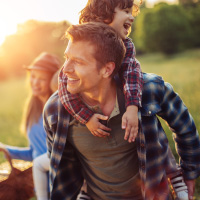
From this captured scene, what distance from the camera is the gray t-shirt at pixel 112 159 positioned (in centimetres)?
198

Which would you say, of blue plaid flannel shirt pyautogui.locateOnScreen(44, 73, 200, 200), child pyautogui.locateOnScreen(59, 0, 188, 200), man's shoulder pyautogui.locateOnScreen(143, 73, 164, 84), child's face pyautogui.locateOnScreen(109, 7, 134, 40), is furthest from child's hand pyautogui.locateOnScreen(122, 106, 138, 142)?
child's face pyautogui.locateOnScreen(109, 7, 134, 40)

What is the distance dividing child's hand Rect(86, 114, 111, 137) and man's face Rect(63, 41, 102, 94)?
0.78 ft

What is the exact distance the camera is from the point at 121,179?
6.77 feet

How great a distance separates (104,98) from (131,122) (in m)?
0.34

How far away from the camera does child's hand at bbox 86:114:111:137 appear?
1862 millimetres

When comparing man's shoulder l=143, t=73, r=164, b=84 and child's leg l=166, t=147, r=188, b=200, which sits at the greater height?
man's shoulder l=143, t=73, r=164, b=84

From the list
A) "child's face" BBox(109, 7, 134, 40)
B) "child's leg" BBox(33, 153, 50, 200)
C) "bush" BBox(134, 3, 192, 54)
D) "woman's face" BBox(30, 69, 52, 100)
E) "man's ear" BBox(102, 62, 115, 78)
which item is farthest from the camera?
"bush" BBox(134, 3, 192, 54)

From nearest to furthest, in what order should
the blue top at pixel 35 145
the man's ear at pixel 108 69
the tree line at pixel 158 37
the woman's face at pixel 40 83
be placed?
the man's ear at pixel 108 69, the blue top at pixel 35 145, the woman's face at pixel 40 83, the tree line at pixel 158 37

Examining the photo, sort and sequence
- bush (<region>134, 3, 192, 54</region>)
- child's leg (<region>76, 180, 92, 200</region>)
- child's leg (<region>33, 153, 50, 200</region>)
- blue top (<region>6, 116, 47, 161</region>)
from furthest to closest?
bush (<region>134, 3, 192, 54</region>) < blue top (<region>6, 116, 47, 161</region>) < child's leg (<region>33, 153, 50, 200</region>) < child's leg (<region>76, 180, 92, 200</region>)

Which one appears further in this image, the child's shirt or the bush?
the bush

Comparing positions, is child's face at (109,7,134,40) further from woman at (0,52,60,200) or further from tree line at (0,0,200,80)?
tree line at (0,0,200,80)

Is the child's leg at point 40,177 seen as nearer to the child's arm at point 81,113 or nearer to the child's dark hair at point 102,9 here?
the child's arm at point 81,113

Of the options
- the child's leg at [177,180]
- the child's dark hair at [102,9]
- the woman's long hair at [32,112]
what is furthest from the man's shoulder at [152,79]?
the woman's long hair at [32,112]

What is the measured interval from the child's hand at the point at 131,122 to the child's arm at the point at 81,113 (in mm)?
153
